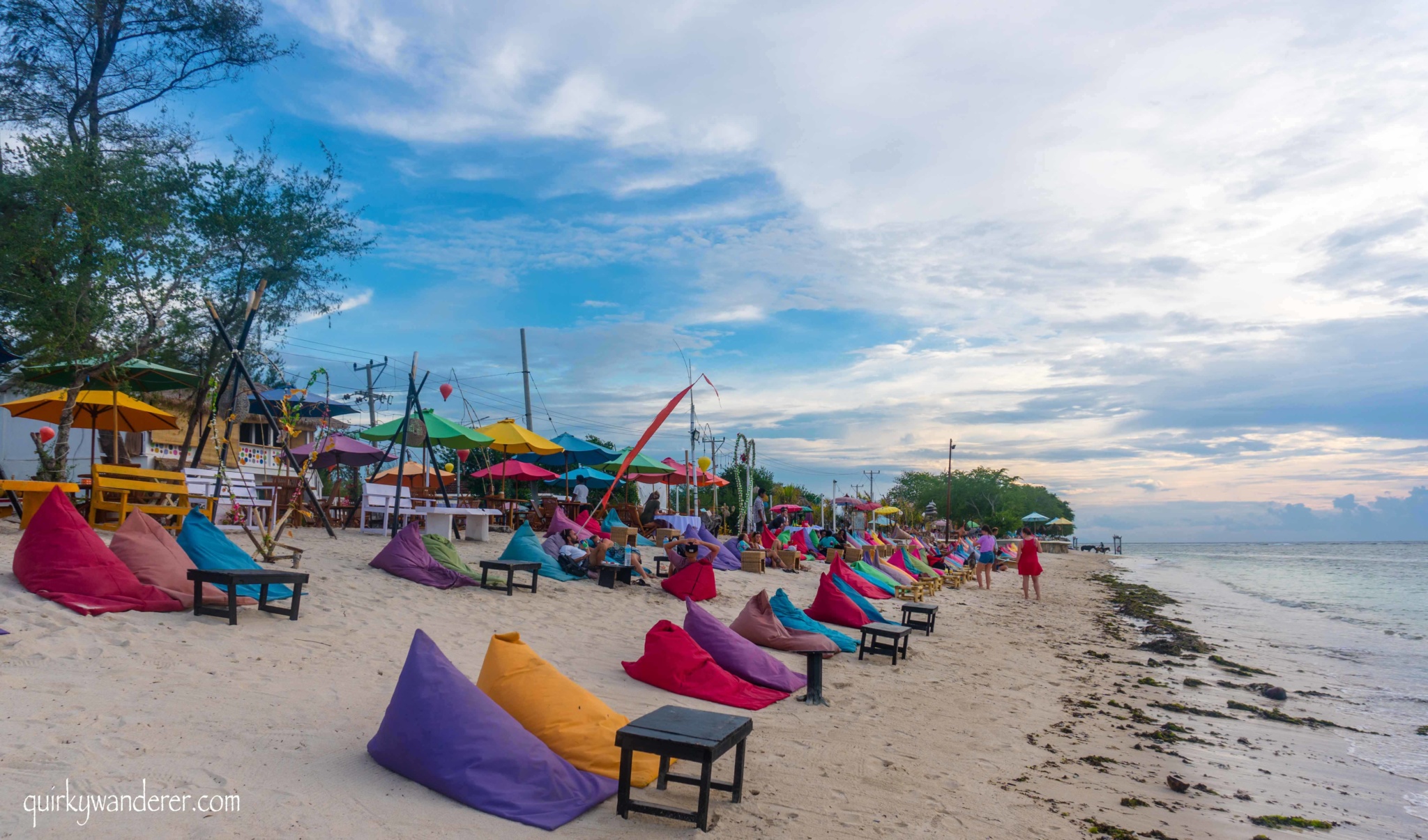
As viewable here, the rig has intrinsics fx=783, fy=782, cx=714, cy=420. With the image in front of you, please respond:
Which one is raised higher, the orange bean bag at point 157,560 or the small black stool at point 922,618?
the orange bean bag at point 157,560

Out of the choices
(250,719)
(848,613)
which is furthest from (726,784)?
(848,613)

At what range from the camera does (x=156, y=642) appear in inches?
200

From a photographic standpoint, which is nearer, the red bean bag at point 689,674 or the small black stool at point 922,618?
the red bean bag at point 689,674

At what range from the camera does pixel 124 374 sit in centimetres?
1071

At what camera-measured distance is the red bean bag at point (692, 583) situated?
1025 centimetres

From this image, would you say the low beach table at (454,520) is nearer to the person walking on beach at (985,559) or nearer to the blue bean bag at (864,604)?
the blue bean bag at (864,604)

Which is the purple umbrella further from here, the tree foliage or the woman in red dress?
the tree foliage

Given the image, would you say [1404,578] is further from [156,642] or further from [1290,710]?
[156,642]

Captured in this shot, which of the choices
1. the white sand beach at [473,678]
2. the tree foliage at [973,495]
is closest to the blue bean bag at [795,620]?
the white sand beach at [473,678]

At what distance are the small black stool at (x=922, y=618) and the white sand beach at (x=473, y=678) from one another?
1.22m

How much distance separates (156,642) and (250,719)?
157 centimetres

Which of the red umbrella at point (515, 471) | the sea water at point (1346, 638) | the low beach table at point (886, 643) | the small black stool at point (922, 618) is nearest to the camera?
the sea water at point (1346, 638)

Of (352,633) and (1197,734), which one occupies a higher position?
(352,633)

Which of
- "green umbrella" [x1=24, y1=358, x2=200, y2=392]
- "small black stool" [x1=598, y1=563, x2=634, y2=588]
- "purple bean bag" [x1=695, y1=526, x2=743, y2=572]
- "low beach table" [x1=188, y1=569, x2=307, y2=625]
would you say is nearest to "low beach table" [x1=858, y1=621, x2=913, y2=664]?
"small black stool" [x1=598, y1=563, x2=634, y2=588]
